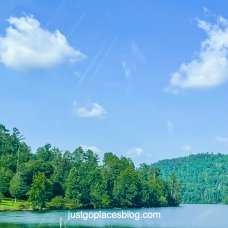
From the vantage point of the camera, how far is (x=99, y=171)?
111562mm

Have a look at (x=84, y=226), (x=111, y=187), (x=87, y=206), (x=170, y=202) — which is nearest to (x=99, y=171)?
(x=111, y=187)

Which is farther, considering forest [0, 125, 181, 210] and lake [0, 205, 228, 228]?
forest [0, 125, 181, 210]

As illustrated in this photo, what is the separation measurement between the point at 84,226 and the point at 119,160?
218 ft

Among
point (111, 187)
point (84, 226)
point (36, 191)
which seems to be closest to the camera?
point (84, 226)

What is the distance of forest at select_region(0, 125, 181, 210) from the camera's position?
9500 cm

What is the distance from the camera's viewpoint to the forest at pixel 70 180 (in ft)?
312

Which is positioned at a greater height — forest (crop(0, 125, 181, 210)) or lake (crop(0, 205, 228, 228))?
forest (crop(0, 125, 181, 210))

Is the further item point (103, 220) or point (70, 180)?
point (70, 180)

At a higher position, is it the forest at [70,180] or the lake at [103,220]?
the forest at [70,180]

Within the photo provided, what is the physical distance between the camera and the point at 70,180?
10081 centimetres

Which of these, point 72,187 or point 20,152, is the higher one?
point 20,152

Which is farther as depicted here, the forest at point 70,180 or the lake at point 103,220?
the forest at point 70,180

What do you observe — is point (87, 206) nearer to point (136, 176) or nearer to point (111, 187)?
point (111, 187)

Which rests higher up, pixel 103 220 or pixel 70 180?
pixel 70 180
